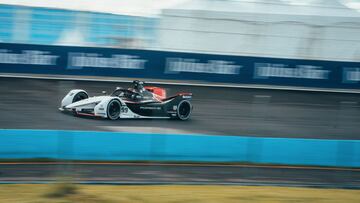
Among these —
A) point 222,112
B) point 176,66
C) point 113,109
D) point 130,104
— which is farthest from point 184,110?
point 176,66

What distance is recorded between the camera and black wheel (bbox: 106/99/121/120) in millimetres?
16781

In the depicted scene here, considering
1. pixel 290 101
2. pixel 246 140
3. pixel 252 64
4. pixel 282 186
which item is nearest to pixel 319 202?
pixel 282 186

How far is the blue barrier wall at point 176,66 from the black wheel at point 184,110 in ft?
14.5

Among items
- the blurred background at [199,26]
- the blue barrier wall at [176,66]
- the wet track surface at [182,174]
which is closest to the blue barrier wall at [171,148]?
the wet track surface at [182,174]

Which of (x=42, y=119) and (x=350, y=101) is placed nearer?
(x=42, y=119)

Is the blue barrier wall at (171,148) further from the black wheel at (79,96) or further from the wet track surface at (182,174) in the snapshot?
the black wheel at (79,96)

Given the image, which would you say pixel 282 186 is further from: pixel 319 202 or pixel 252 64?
pixel 252 64

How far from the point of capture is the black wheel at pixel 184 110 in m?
17.7

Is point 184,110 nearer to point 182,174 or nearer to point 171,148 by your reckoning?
point 171,148

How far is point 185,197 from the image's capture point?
9.82 meters

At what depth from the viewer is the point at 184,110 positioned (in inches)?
704

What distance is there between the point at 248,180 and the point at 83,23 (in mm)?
13362

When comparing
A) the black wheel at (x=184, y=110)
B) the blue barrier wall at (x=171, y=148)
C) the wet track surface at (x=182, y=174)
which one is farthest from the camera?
the black wheel at (x=184, y=110)

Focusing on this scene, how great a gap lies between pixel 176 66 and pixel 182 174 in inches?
416
